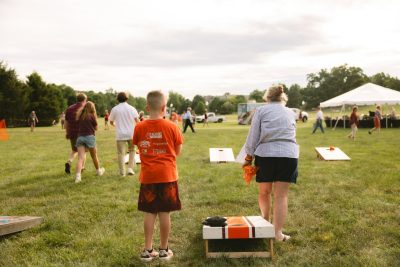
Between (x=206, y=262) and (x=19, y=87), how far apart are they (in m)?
56.0

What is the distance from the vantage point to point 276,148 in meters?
4.72

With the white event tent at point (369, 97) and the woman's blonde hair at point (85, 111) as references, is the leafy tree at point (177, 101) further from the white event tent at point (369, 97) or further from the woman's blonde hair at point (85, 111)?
the woman's blonde hair at point (85, 111)

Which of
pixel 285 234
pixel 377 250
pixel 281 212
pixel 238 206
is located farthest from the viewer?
pixel 238 206

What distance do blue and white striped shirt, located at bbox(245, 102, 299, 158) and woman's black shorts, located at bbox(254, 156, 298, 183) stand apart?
6 centimetres

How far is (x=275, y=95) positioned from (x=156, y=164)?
5.66ft

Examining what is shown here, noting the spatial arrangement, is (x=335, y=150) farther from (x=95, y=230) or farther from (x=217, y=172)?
(x=95, y=230)

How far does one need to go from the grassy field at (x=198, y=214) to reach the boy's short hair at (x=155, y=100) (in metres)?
1.70

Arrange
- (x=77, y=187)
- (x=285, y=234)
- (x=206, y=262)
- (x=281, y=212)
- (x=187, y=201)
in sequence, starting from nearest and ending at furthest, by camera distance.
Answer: (x=206, y=262)
(x=281, y=212)
(x=285, y=234)
(x=187, y=201)
(x=77, y=187)

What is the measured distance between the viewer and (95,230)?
5.38 meters

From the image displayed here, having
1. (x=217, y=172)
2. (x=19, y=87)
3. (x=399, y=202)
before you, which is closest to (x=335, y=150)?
(x=217, y=172)

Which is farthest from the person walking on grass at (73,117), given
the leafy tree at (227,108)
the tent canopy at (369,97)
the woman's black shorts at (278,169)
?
the leafy tree at (227,108)

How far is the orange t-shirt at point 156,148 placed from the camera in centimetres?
426

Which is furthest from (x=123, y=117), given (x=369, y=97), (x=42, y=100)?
(x=42, y=100)

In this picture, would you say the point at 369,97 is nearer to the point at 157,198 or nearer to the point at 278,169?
the point at 278,169
